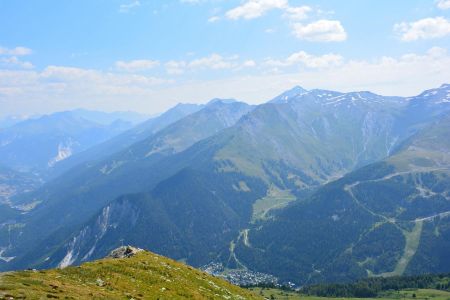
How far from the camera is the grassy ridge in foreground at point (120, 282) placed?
2162 inches

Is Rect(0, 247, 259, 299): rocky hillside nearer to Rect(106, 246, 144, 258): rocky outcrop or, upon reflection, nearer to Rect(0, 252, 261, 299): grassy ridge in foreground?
Rect(0, 252, 261, 299): grassy ridge in foreground

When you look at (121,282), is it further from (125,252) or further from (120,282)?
(125,252)

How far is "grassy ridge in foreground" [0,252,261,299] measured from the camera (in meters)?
54.9

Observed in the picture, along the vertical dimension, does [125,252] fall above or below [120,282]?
below

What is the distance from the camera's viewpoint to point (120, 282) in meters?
67.2

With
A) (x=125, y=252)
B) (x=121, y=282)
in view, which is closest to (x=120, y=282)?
(x=121, y=282)

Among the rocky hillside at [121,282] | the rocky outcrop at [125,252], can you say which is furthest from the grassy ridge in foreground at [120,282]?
the rocky outcrop at [125,252]

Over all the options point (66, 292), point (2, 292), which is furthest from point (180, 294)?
point (2, 292)

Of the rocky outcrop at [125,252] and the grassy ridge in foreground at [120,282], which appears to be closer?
the grassy ridge in foreground at [120,282]

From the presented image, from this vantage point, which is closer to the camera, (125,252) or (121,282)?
(121,282)

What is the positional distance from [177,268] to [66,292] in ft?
110

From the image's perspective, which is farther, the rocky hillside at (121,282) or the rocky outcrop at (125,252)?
the rocky outcrop at (125,252)

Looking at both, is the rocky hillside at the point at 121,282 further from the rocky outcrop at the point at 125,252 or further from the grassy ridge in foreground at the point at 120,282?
the rocky outcrop at the point at 125,252

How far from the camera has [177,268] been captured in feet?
285
